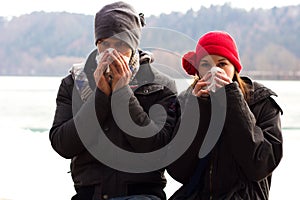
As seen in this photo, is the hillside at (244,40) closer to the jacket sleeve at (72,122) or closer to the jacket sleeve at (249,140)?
the jacket sleeve at (72,122)

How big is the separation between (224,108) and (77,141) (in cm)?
72

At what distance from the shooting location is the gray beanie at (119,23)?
260cm

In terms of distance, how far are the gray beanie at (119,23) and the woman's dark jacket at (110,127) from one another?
0.61ft

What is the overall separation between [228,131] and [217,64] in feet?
1.08

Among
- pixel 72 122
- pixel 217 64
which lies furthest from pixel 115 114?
pixel 217 64

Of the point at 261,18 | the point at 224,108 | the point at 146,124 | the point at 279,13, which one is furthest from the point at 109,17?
the point at 261,18

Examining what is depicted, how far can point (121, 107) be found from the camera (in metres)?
2.57

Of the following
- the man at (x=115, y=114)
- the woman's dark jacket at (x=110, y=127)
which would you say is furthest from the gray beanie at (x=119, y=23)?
the woman's dark jacket at (x=110, y=127)

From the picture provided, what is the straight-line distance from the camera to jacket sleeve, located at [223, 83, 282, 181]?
2.44 m

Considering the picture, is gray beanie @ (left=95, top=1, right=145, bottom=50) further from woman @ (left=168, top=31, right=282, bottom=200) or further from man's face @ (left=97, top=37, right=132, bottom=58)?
woman @ (left=168, top=31, right=282, bottom=200)

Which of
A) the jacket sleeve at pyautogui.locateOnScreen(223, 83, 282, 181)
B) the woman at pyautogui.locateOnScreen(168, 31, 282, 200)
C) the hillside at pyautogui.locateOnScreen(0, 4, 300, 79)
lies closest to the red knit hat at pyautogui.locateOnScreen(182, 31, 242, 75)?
the woman at pyautogui.locateOnScreen(168, 31, 282, 200)

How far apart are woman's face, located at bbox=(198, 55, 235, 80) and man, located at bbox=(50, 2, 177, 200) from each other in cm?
25

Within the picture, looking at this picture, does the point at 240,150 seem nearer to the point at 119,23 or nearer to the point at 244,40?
the point at 119,23

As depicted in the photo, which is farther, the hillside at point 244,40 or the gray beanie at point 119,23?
the hillside at point 244,40
